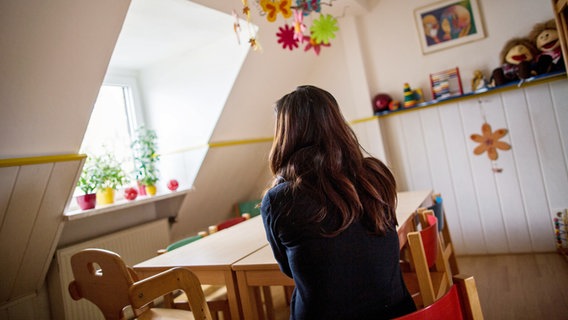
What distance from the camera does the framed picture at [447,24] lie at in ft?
10.5

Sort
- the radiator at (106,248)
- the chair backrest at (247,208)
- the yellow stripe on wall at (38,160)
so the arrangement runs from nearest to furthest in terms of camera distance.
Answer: the yellow stripe on wall at (38,160), the radiator at (106,248), the chair backrest at (247,208)

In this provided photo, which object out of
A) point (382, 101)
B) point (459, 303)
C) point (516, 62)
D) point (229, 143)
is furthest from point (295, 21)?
point (459, 303)

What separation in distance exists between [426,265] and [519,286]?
1.58 metres

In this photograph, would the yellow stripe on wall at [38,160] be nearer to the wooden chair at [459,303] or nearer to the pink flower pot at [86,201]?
the pink flower pot at [86,201]

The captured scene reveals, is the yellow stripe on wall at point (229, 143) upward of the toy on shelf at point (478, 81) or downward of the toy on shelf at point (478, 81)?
downward

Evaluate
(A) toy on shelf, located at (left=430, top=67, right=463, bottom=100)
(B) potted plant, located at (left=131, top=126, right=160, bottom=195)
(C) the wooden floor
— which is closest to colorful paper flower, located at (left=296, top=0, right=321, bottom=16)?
(A) toy on shelf, located at (left=430, top=67, right=463, bottom=100)

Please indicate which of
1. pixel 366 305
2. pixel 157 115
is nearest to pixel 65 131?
pixel 157 115

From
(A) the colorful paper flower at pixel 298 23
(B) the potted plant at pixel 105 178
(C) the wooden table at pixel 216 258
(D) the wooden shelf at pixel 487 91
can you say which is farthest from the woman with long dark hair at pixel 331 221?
(D) the wooden shelf at pixel 487 91

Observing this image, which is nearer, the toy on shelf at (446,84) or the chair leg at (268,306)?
the chair leg at (268,306)

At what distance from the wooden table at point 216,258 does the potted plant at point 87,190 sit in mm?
842

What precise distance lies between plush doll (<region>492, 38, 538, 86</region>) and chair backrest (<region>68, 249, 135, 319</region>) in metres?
2.98

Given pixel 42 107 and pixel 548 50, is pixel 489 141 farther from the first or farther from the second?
pixel 42 107

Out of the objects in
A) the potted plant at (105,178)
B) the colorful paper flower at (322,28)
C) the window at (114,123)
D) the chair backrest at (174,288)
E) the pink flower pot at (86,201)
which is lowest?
the chair backrest at (174,288)

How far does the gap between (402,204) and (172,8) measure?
1893mm
